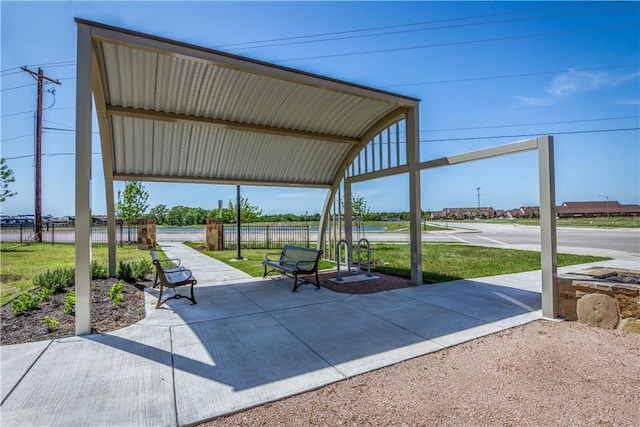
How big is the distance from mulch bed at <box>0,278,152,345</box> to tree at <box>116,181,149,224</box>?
44.6ft

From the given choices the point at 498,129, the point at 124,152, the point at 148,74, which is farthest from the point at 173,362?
the point at 498,129

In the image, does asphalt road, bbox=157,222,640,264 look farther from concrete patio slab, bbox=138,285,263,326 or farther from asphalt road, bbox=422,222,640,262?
concrete patio slab, bbox=138,285,263,326

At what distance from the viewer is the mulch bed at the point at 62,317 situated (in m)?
4.39

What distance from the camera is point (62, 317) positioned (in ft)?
16.6

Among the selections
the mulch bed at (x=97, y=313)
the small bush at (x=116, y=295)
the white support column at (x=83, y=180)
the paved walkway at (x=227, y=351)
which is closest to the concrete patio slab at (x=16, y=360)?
Result: the paved walkway at (x=227, y=351)

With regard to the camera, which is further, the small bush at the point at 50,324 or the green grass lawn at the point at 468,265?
the green grass lawn at the point at 468,265

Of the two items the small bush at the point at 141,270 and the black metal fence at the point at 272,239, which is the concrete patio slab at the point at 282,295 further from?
the black metal fence at the point at 272,239

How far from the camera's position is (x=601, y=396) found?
9.40 ft

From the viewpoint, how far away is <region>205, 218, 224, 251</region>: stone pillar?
56.5ft

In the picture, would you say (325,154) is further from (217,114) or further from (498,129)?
(498,129)

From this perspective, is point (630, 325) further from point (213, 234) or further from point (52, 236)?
point (52, 236)

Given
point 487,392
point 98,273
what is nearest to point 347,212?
point 98,273

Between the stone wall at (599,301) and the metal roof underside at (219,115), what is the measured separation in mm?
4714

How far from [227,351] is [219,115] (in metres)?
5.41
